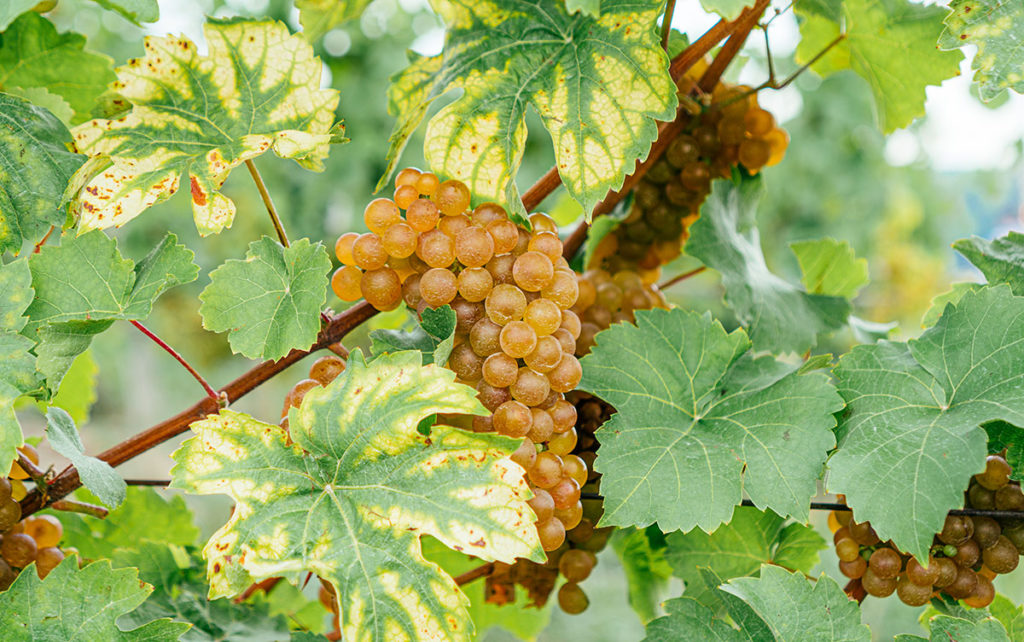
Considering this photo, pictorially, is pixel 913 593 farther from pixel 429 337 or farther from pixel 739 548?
pixel 429 337

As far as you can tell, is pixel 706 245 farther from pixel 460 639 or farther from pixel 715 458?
pixel 460 639

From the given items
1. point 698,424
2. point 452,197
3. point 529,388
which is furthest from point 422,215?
point 698,424

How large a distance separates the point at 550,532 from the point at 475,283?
162 millimetres

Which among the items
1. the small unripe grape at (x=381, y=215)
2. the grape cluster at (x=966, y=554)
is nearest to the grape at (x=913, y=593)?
the grape cluster at (x=966, y=554)

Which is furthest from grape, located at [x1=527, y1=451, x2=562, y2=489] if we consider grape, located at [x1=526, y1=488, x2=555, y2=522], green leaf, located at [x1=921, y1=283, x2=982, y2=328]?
green leaf, located at [x1=921, y1=283, x2=982, y2=328]

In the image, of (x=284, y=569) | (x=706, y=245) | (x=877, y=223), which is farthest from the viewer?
(x=877, y=223)

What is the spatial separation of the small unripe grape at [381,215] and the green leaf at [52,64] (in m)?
0.29

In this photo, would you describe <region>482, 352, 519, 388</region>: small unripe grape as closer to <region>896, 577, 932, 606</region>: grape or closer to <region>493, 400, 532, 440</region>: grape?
<region>493, 400, 532, 440</region>: grape

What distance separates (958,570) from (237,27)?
0.59m

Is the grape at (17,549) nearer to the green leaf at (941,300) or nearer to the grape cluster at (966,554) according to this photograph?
the grape cluster at (966,554)

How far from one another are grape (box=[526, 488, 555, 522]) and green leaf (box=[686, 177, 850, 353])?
0.27 metres

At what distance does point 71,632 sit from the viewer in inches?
18.3

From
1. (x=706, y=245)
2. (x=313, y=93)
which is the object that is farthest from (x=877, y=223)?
(x=313, y=93)

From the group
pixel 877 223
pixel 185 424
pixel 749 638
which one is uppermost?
pixel 185 424
